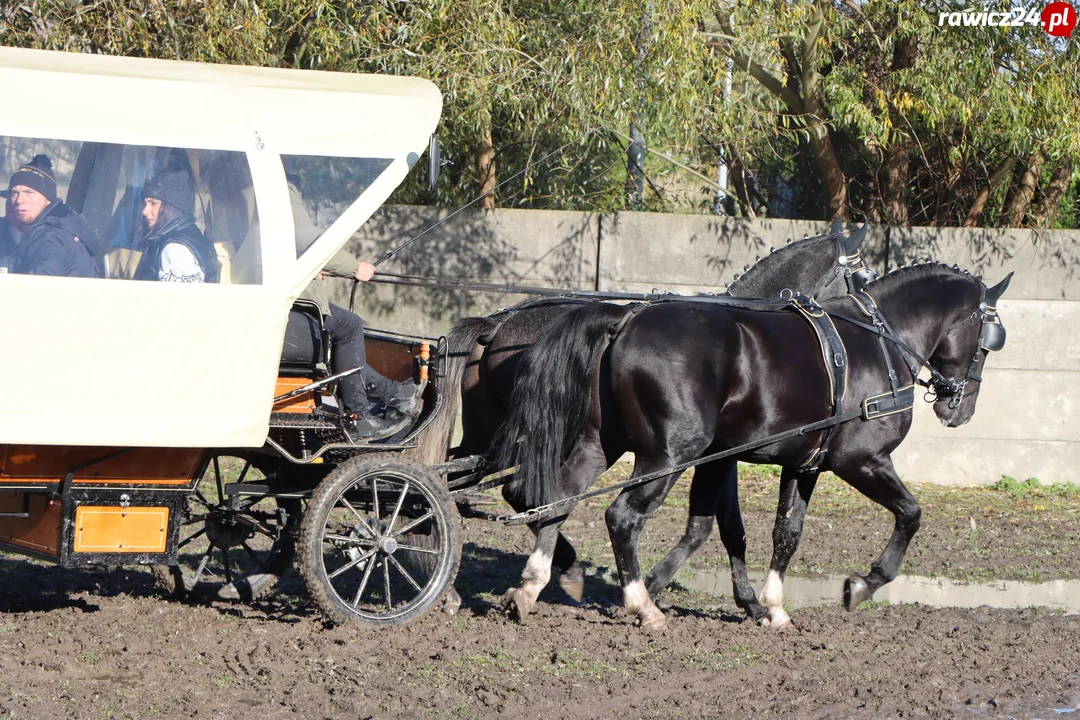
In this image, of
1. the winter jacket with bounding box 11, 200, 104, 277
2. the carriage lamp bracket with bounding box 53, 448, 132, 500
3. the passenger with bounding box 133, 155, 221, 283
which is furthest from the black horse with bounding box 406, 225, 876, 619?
the winter jacket with bounding box 11, 200, 104, 277

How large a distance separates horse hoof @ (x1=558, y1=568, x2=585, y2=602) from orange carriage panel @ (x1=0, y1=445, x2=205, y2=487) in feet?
7.28

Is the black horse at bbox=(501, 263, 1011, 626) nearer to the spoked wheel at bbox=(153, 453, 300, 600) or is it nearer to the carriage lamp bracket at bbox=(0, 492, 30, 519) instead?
the spoked wheel at bbox=(153, 453, 300, 600)

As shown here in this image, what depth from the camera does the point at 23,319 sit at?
14.1 ft

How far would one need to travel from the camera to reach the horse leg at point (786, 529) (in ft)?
19.5

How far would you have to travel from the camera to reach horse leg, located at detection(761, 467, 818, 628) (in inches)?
235

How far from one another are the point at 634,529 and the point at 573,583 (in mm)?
865

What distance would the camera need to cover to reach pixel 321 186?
491 cm

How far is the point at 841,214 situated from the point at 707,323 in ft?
18.5

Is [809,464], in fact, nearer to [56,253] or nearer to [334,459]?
[334,459]

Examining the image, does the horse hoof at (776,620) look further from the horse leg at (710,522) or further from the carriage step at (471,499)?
the carriage step at (471,499)

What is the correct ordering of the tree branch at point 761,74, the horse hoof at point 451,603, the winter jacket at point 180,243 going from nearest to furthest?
1. the winter jacket at point 180,243
2. the horse hoof at point 451,603
3. the tree branch at point 761,74

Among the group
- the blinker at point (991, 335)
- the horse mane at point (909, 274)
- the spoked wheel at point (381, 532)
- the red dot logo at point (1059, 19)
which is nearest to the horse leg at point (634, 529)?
the spoked wheel at point (381, 532)

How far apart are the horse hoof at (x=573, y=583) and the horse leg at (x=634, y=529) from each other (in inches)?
27.0

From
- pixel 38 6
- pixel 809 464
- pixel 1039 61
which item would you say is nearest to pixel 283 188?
pixel 809 464
